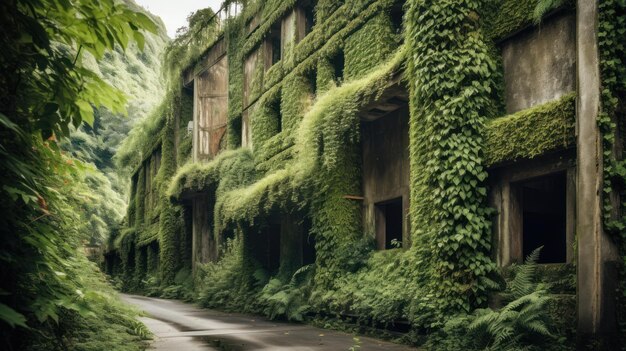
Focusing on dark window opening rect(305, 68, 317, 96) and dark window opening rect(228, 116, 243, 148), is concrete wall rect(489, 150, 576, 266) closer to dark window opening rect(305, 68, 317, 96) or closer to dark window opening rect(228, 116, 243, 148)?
dark window opening rect(305, 68, 317, 96)

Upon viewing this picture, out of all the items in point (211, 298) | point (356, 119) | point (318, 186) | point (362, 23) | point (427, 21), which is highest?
point (362, 23)

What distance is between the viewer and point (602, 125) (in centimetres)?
871

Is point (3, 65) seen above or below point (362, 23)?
below

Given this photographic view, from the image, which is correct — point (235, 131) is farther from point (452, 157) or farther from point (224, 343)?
point (452, 157)

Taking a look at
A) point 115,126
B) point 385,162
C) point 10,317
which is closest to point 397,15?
point 385,162

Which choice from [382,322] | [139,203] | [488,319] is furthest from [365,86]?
[139,203]

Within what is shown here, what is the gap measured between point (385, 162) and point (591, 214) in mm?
6472

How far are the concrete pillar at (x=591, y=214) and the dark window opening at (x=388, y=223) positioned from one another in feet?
19.5

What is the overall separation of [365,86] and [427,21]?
86.1 inches

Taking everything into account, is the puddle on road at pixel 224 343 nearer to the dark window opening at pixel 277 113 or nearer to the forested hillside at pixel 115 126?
the dark window opening at pixel 277 113

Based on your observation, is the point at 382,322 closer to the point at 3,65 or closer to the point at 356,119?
the point at 356,119

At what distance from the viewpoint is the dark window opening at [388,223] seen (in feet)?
48.7

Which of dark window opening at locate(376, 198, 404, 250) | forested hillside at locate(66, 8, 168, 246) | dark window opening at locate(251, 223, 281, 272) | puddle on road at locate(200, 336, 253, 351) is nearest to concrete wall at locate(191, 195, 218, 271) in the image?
dark window opening at locate(251, 223, 281, 272)

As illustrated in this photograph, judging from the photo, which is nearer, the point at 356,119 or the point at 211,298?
the point at 356,119
